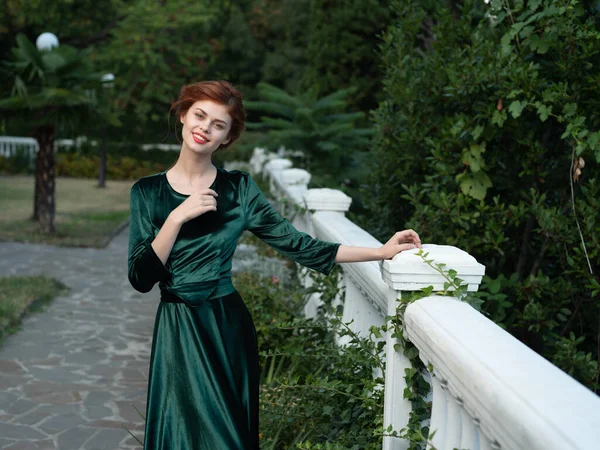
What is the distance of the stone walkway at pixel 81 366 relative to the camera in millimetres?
4641

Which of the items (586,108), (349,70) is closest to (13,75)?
(349,70)

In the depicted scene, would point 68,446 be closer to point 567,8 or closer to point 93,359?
point 93,359

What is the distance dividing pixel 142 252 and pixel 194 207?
0.81 feet

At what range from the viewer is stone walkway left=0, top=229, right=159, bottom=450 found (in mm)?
4629

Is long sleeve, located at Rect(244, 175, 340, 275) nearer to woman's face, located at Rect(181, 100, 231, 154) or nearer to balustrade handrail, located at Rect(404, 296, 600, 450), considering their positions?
woman's face, located at Rect(181, 100, 231, 154)

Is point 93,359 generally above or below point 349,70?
below

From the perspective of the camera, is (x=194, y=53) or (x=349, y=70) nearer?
(x=349, y=70)

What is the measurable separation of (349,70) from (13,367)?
381 inches

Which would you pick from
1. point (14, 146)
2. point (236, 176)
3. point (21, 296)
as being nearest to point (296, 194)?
point (21, 296)

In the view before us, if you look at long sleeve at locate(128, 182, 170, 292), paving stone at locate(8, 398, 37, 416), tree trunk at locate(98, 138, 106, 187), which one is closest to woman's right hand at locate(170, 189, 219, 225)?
long sleeve at locate(128, 182, 170, 292)

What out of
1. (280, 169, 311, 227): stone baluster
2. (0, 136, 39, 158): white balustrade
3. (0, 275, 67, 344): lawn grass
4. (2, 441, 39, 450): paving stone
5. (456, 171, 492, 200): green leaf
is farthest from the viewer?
(0, 136, 39, 158): white balustrade

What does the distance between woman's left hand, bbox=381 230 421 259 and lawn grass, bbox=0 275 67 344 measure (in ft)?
16.1

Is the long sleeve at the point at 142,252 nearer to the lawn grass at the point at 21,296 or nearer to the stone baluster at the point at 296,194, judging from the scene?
the stone baluster at the point at 296,194

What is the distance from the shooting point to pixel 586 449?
1308mm
